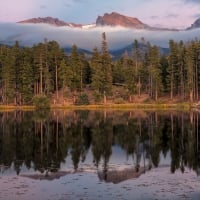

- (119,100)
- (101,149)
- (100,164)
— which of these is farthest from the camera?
(119,100)

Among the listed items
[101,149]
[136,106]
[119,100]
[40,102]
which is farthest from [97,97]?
[101,149]

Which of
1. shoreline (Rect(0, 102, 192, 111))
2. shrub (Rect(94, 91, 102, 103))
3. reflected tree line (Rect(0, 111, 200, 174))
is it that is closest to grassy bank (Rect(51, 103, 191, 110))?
shoreline (Rect(0, 102, 192, 111))

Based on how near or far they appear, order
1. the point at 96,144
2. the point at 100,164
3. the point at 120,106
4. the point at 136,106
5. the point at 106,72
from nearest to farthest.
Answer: the point at 100,164, the point at 96,144, the point at 120,106, the point at 136,106, the point at 106,72

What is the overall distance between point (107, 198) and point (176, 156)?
14131mm

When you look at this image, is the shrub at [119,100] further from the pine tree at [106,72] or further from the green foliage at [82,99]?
the green foliage at [82,99]

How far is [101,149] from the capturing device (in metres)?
39.7

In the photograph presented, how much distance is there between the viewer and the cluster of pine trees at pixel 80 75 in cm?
12219

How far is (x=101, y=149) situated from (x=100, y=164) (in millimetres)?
7878

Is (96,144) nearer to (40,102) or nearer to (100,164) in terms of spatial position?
(100,164)

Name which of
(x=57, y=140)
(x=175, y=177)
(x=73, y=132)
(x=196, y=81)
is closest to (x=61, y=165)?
(x=175, y=177)

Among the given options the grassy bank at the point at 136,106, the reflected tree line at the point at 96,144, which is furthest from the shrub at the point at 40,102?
the reflected tree line at the point at 96,144

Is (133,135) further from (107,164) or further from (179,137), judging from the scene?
(107,164)

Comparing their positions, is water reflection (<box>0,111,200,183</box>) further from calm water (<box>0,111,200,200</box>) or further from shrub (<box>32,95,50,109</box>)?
shrub (<box>32,95,50,109</box>)

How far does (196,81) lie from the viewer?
4786 inches
